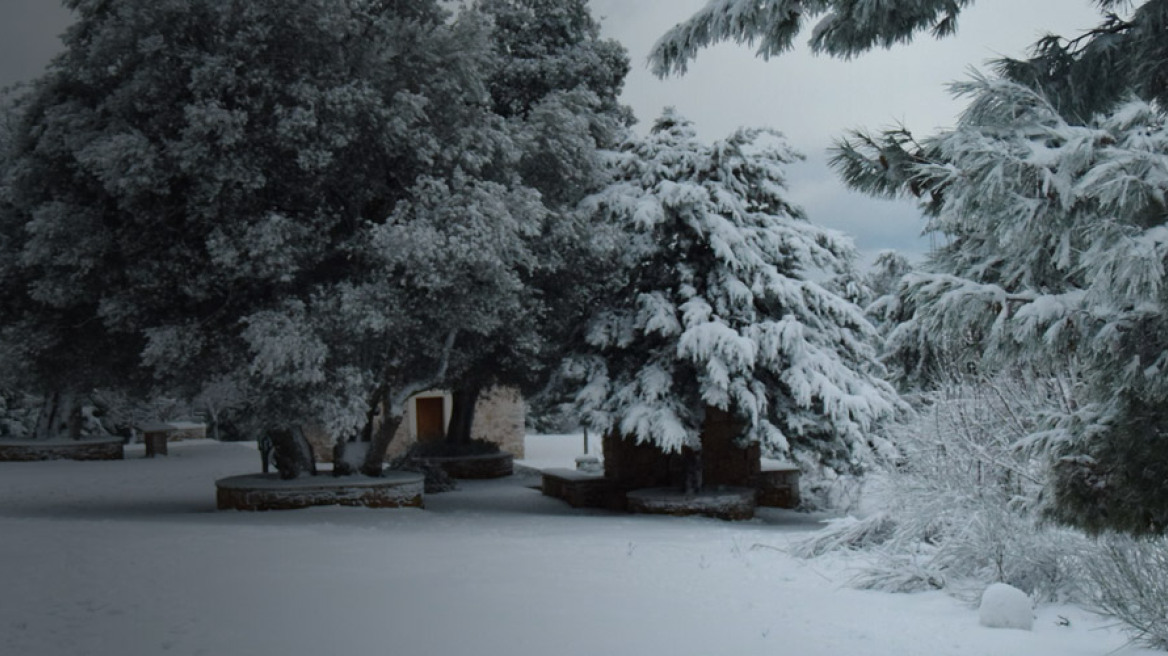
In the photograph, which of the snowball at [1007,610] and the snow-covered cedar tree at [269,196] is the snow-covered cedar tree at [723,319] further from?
the snowball at [1007,610]

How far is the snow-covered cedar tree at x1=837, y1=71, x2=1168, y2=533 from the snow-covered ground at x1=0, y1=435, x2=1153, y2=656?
2825 mm

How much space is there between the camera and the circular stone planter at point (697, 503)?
612 inches

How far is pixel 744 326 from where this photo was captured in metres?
15.3

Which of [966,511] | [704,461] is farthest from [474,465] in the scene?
[966,511]

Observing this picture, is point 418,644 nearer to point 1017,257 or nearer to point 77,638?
point 77,638

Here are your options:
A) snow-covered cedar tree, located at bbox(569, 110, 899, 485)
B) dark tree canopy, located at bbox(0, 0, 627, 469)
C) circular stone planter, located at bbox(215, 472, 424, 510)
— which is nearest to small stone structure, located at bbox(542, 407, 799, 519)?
snow-covered cedar tree, located at bbox(569, 110, 899, 485)

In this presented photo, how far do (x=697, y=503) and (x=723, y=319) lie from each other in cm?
310

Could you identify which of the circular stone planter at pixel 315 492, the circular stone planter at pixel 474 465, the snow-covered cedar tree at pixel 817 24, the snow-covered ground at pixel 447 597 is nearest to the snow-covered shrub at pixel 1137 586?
the snow-covered ground at pixel 447 597

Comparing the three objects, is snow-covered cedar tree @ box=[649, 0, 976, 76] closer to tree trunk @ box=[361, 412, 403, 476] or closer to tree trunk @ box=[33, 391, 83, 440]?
tree trunk @ box=[361, 412, 403, 476]

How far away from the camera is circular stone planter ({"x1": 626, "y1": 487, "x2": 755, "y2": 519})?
15.6m

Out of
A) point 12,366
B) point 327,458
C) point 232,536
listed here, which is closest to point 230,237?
point 232,536

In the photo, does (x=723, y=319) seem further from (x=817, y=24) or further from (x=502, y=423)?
(x=502, y=423)

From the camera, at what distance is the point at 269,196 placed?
12.7 meters

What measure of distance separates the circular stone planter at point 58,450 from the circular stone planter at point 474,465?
350 inches
